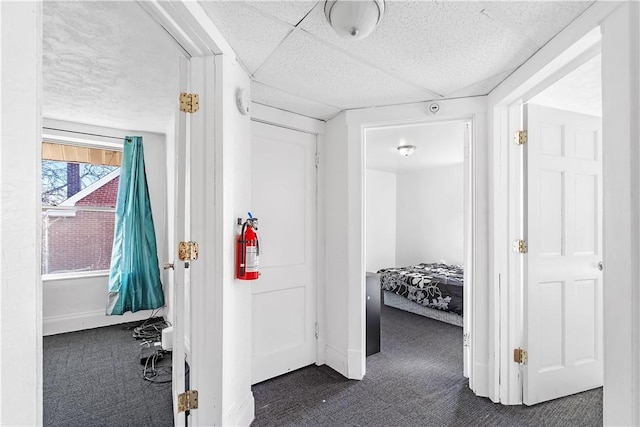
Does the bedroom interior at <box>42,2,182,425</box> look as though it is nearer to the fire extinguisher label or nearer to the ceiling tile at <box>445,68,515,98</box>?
the fire extinguisher label

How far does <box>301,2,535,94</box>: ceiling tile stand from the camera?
132cm

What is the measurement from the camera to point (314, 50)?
5.30ft

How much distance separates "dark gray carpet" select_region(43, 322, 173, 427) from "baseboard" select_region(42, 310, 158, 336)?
0.44 ft

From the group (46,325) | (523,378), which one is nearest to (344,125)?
(523,378)

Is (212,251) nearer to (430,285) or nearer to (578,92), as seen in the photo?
(578,92)

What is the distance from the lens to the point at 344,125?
8.25 ft

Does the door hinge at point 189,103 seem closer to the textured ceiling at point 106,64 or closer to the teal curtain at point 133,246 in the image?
the textured ceiling at point 106,64

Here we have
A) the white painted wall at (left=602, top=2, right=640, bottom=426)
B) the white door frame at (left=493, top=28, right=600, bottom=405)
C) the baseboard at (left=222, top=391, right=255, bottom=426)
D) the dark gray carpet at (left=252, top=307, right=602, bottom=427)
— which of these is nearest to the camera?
the white painted wall at (left=602, top=2, right=640, bottom=426)

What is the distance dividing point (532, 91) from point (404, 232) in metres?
4.57

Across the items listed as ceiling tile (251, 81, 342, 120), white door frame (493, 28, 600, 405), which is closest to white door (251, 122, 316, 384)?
ceiling tile (251, 81, 342, 120)

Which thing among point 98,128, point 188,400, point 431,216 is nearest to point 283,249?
point 188,400

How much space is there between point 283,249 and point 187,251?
107cm

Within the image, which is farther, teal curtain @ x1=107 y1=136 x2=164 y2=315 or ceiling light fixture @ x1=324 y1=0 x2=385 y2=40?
teal curtain @ x1=107 y1=136 x2=164 y2=315

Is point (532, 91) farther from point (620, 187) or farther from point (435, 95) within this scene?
point (620, 187)
